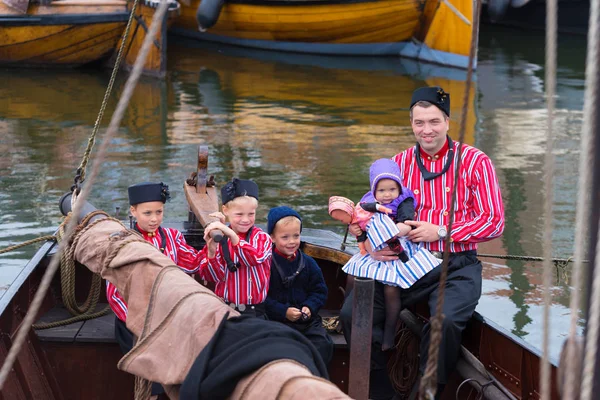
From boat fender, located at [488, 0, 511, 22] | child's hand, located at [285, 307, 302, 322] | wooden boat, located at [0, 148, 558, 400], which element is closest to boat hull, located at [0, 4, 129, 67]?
boat fender, located at [488, 0, 511, 22]

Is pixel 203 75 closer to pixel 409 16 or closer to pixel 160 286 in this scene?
pixel 409 16

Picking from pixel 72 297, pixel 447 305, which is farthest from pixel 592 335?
pixel 72 297

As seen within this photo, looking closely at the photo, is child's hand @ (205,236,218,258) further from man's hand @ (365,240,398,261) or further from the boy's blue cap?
man's hand @ (365,240,398,261)

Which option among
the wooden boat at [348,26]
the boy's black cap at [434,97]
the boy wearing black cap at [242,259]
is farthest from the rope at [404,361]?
the wooden boat at [348,26]

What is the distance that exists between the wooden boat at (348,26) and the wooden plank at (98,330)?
14.4 meters

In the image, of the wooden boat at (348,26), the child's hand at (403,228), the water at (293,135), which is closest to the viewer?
the child's hand at (403,228)

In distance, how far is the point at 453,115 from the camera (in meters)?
14.4

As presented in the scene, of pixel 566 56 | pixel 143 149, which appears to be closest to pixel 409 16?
pixel 566 56

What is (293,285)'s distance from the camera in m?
4.34

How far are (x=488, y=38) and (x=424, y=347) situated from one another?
68.2ft

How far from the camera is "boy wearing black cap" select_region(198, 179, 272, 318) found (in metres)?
4.05

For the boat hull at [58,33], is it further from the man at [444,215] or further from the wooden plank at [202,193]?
the man at [444,215]

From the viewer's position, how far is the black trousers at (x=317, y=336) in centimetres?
414

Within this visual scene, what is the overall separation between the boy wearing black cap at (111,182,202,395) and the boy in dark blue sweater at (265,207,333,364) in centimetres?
40
